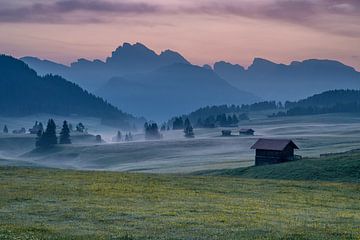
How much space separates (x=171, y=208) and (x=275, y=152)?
227 feet

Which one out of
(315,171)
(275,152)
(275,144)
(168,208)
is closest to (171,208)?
(168,208)

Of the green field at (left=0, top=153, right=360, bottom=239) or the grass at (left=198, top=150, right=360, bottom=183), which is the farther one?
the grass at (left=198, top=150, right=360, bottom=183)

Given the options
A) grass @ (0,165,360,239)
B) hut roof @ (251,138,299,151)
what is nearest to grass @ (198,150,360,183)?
grass @ (0,165,360,239)

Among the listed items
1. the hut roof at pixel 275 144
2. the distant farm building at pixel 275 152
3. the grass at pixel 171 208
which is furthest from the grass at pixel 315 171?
the hut roof at pixel 275 144

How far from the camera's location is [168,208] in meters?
41.2

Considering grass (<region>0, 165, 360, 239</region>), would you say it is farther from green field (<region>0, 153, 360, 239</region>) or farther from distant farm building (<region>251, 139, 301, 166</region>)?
distant farm building (<region>251, 139, 301, 166</region>)

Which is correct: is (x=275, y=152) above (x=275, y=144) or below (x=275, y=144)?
below

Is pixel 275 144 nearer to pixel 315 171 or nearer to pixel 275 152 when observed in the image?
pixel 275 152

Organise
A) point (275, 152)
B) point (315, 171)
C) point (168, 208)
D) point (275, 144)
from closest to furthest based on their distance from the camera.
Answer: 1. point (168, 208)
2. point (315, 171)
3. point (275, 152)
4. point (275, 144)

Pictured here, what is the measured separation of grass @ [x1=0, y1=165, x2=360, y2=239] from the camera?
3069 centimetres

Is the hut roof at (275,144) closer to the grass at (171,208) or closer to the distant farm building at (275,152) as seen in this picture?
the distant farm building at (275,152)

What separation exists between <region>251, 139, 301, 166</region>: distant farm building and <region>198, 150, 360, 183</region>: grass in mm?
14686

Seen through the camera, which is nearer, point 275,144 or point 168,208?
point 168,208

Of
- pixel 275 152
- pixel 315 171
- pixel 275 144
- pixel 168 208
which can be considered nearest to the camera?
pixel 168 208
